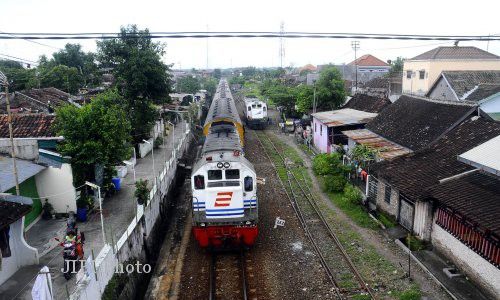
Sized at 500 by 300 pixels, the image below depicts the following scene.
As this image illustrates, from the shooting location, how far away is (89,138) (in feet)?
46.9

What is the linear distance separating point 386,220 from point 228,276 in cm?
662

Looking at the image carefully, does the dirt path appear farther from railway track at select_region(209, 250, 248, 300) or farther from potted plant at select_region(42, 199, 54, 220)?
potted plant at select_region(42, 199, 54, 220)

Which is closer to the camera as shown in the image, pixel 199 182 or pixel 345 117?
pixel 199 182

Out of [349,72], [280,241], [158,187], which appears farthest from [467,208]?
[349,72]

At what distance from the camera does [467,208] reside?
994 centimetres

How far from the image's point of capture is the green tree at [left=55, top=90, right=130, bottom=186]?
549 inches

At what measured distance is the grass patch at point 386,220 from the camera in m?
13.8

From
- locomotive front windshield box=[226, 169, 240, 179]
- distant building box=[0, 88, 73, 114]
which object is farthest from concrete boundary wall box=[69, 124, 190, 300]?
distant building box=[0, 88, 73, 114]

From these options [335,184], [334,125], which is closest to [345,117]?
[334,125]

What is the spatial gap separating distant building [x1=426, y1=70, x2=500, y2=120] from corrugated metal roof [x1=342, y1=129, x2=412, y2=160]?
253 inches

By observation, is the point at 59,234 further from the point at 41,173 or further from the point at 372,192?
the point at 372,192

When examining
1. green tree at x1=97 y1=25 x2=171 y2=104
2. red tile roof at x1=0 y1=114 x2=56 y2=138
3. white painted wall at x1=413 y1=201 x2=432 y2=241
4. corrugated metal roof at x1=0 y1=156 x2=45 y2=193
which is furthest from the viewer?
green tree at x1=97 y1=25 x2=171 y2=104

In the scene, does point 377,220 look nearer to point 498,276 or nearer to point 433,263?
point 433,263

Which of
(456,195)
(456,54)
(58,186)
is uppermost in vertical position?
(456,54)
